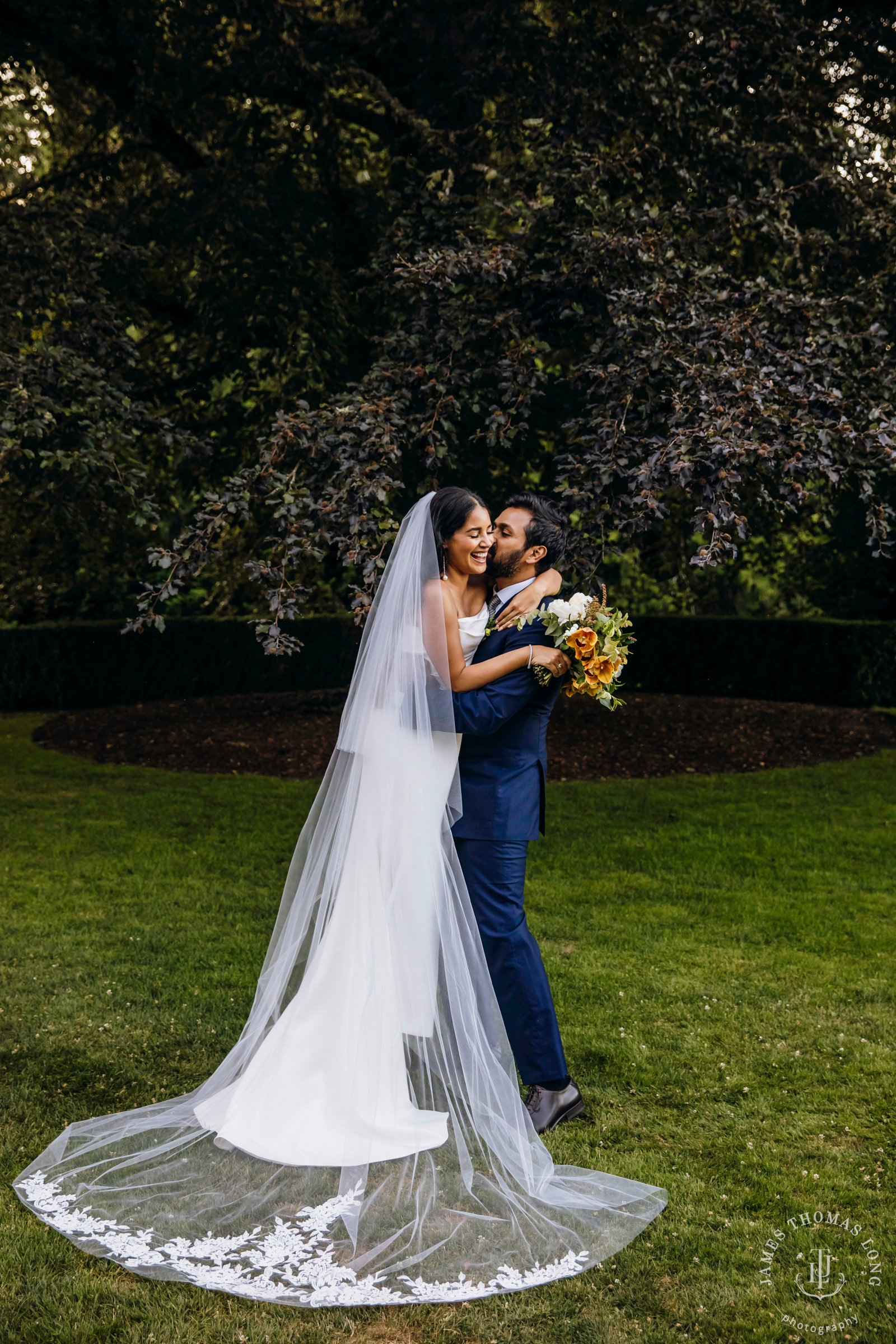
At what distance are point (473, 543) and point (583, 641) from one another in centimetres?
50

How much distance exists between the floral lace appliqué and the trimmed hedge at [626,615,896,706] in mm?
12684

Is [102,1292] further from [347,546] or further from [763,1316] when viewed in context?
[347,546]

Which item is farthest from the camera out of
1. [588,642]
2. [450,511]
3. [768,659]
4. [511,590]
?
[768,659]

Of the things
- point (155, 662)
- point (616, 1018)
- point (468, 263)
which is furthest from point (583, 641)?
point (155, 662)

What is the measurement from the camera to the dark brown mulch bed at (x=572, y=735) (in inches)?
425

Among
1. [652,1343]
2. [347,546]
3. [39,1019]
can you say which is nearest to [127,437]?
[347,546]

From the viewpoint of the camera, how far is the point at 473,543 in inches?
145

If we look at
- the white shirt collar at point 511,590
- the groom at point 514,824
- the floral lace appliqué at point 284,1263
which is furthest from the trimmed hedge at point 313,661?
the floral lace appliqué at point 284,1263

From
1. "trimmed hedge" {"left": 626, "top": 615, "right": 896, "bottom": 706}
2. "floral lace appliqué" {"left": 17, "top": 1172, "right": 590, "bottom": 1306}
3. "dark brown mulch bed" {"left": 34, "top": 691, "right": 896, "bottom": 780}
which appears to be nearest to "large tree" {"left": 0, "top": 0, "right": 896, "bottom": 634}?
"dark brown mulch bed" {"left": 34, "top": 691, "right": 896, "bottom": 780}

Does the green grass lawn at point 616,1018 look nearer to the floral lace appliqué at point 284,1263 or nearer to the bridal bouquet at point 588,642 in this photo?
the floral lace appliqué at point 284,1263

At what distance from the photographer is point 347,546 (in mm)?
5461

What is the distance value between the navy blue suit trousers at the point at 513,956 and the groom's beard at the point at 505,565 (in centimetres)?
91

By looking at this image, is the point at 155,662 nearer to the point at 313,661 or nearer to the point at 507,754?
the point at 313,661

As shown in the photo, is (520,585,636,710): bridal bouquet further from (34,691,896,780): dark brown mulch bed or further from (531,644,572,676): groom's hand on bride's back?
(34,691,896,780): dark brown mulch bed
